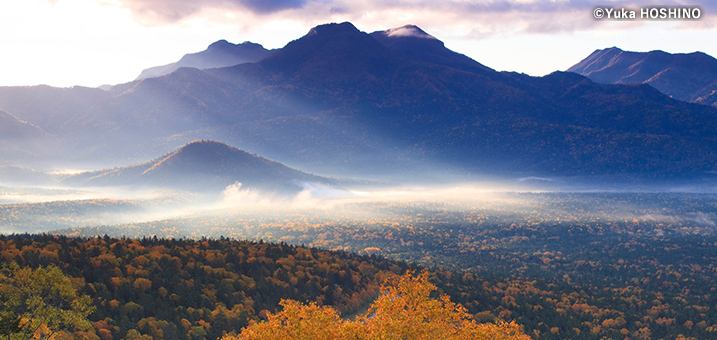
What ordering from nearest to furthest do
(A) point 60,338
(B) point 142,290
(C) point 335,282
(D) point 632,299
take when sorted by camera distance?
(A) point 60,338 → (B) point 142,290 → (C) point 335,282 → (D) point 632,299

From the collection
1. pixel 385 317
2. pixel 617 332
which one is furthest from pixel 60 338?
pixel 617 332

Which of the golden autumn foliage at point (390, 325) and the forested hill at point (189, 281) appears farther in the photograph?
the forested hill at point (189, 281)

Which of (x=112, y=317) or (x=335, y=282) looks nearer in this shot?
(x=112, y=317)

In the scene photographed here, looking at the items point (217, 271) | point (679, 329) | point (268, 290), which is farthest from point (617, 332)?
point (217, 271)

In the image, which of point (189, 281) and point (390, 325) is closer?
point (390, 325)

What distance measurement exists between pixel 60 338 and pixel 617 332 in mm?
120888

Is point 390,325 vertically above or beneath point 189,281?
above

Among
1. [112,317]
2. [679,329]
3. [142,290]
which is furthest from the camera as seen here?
[679,329]

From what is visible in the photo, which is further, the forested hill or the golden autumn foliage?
the forested hill

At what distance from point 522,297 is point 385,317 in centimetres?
11489

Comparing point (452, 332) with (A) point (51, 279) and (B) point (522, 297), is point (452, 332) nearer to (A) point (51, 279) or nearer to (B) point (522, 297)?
(A) point (51, 279)

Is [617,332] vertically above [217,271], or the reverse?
[217,271]

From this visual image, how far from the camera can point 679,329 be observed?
151250 mm

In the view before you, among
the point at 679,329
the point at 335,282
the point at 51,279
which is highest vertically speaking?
the point at 51,279
